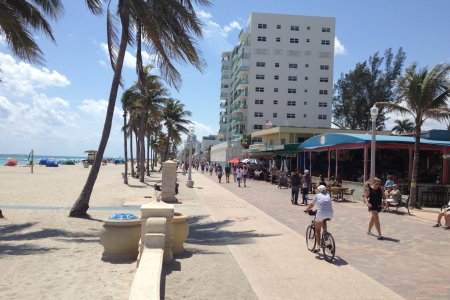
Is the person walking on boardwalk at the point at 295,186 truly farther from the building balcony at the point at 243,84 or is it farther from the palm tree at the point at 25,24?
the building balcony at the point at 243,84

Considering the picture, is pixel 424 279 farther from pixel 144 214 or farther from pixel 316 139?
pixel 316 139

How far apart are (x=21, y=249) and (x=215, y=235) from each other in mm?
4466

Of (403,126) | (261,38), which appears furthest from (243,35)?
(403,126)

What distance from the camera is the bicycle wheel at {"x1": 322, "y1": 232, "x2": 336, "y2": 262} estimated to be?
8.70 meters

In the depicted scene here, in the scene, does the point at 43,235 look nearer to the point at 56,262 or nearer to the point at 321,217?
the point at 56,262

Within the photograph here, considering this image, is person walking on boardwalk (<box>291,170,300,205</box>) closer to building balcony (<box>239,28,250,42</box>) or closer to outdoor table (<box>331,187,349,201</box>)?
outdoor table (<box>331,187,349,201</box>)

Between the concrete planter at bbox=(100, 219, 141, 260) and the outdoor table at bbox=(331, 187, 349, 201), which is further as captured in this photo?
the outdoor table at bbox=(331, 187, 349, 201)

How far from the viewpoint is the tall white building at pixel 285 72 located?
272 ft

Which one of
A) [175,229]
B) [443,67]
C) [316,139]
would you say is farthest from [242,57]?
[175,229]

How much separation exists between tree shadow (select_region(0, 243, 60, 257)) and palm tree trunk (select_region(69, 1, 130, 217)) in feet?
14.9

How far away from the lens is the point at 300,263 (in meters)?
8.41

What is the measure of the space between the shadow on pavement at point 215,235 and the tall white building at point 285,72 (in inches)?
2733

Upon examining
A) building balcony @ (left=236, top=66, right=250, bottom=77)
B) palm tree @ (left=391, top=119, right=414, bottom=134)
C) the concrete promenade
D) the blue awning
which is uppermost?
building balcony @ (left=236, top=66, right=250, bottom=77)

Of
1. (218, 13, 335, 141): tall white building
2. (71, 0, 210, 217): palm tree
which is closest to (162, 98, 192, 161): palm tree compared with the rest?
(218, 13, 335, 141): tall white building
